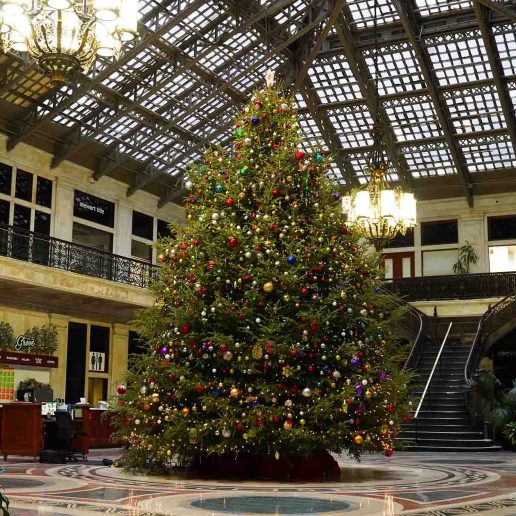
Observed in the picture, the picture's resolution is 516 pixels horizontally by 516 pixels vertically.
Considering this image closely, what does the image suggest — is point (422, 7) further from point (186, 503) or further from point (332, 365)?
point (186, 503)

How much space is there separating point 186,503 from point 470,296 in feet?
59.8

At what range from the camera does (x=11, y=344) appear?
717 inches

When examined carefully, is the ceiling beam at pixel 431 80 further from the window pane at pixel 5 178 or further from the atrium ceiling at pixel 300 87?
the window pane at pixel 5 178

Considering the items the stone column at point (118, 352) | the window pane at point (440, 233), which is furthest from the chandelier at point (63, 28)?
the window pane at point (440, 233)

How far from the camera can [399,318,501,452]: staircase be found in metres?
15.5

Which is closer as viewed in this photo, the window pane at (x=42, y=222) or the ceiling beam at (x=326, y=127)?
the window pane at (x=42, y=222)

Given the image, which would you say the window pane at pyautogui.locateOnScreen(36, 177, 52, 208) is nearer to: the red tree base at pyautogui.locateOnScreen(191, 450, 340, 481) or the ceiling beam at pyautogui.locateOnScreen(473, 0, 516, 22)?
the ceiling beam at pyautogui.locateOnScreen(473, 0, 516, 22)

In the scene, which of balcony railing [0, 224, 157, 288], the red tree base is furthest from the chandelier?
balcony railing [0, 224, 157, 288]

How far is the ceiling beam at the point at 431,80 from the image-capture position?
19922 millimetres

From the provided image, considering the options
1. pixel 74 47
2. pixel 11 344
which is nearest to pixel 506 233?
pixel 11 344

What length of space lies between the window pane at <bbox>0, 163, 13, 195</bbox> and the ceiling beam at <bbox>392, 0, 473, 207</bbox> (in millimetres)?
10119

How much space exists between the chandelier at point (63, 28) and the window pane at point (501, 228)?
19967mm

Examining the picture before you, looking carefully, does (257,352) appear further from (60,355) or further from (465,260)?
(465,260)

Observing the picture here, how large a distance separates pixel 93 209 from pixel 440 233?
37.4ft
